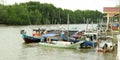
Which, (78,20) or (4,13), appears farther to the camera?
(78,20)

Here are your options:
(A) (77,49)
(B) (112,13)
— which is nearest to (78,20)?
(B) (112,13)

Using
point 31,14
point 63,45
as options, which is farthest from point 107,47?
point 31,14

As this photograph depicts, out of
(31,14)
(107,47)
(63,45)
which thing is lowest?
(63,45)

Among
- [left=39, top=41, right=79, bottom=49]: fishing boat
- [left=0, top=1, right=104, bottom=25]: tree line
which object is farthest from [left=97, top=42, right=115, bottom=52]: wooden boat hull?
[left=0, top=1, right=104, bottom=25]: tree line

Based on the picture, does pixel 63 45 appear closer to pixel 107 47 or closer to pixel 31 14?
pixel 107 47

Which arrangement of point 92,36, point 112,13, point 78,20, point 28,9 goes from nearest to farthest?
1. point 92,36
2. point 112,13
3. point 28,9
4. point 78,20

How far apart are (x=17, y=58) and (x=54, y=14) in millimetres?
92219

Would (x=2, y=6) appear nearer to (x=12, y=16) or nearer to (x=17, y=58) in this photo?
(x=12, y=16)

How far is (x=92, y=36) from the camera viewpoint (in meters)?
32.1

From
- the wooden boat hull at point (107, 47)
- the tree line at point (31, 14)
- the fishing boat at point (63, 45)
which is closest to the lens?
the wooden boat hull at point (107, 47)

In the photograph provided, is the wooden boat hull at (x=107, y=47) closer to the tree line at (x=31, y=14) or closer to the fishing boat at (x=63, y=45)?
the fishing boat at (x=63, y=45)

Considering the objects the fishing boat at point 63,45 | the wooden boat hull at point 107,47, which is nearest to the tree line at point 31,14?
the fishing boat at point 63,45

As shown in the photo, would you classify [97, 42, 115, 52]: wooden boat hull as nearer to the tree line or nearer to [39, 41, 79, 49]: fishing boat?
[39, 41, 79, 49]: fishing boat

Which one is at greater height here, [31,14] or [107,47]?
[31,14]
